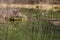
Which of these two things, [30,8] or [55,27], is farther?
[30,8]

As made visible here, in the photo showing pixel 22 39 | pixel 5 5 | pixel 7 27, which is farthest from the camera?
pixel 5 5

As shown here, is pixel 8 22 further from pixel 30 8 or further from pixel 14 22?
pixel 30 8

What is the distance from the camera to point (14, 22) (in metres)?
3.45

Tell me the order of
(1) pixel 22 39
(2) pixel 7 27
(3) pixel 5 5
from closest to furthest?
(1) pixel 22 39
(2) pixel 7 27
(3) pixel 5 5

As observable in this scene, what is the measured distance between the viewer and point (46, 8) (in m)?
3.77

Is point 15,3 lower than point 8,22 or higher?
higher

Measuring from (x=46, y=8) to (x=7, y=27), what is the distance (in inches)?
38.7

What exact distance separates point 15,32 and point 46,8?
3.16 ft

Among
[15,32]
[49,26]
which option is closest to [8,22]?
[15,32]

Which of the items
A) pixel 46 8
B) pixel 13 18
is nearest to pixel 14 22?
pixel 13 18

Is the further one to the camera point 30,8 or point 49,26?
point 30,8

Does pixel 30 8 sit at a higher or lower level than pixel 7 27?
higher

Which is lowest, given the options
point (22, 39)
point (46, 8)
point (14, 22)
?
point (22, 39)

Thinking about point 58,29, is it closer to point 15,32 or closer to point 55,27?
point 55,27
